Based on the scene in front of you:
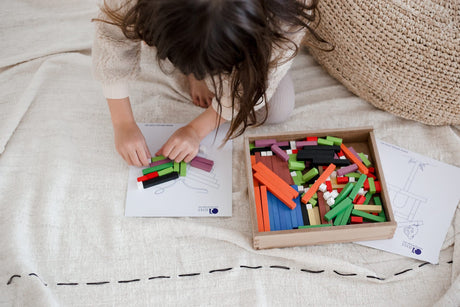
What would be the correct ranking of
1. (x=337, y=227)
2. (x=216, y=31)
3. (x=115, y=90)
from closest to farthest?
(x=216, y=31) < (x=337, y=227) < (x=115, y=90)

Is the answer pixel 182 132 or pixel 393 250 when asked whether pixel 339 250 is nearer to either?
pixel 393 250

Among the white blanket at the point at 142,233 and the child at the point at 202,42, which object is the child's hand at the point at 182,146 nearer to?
the child at the point at 202,42

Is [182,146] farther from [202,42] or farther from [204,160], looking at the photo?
[202,42]

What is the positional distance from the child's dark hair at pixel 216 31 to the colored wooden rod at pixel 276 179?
274mm

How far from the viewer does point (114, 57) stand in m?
0.83

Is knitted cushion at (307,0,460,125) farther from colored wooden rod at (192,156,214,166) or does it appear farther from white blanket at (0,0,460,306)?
colored wooden rod at (192,156,214,166)

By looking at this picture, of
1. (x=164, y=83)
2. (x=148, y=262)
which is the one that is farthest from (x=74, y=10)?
(x=148, y=262)

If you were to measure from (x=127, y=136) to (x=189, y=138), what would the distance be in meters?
0.15

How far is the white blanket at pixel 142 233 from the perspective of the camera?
848 millimetres

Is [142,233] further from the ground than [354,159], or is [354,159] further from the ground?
[354,159]

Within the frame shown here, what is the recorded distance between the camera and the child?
554mm

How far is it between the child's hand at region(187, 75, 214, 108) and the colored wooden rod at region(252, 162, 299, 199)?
0.85 feet

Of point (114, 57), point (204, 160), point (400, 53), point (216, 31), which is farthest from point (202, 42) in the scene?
point (400, 53)

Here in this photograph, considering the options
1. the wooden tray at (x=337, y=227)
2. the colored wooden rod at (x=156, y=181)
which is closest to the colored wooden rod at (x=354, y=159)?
the wooden tray at (x=337, y=227)
